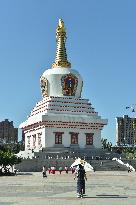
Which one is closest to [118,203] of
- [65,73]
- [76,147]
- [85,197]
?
[85,197]

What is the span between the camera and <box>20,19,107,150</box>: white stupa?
191 ft

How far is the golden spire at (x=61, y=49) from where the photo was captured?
64.4 meters

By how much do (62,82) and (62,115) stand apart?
5.76m

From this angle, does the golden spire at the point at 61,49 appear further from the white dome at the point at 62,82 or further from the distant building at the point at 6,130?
the distant building at the point at 6,130

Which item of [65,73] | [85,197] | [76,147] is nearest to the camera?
[85,197]

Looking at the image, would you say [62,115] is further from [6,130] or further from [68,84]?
[6,130]

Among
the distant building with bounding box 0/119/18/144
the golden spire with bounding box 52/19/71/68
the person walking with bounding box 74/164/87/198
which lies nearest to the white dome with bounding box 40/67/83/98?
the golden spire with bounding box 52/19/71/68

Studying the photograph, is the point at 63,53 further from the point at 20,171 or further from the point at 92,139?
the point at 20,171

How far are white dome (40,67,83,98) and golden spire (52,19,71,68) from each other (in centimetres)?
109

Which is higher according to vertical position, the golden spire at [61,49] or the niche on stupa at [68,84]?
the golden spire at [61,49]

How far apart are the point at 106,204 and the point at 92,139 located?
4336cm

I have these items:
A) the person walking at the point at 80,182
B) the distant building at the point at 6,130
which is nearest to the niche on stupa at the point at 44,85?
the person walking at the point at 80,182

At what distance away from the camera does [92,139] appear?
60031mm

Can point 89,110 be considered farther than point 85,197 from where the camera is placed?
Yes
